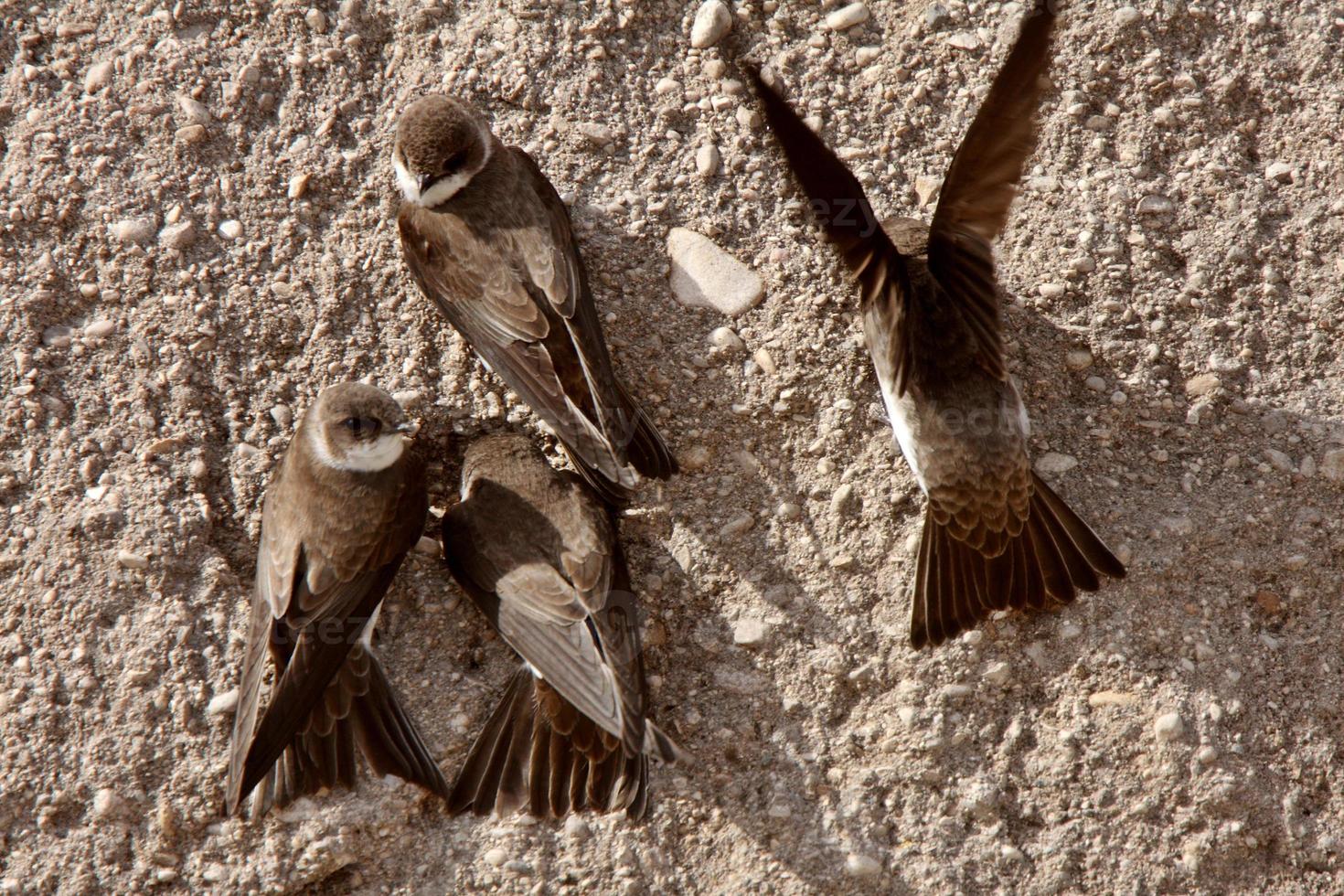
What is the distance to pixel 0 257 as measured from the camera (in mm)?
3346

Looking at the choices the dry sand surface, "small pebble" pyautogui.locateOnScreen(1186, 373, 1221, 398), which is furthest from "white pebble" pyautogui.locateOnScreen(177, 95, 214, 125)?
"small pebble" pyautogui.locateOnScreen(1186, 373, 1221, 398)

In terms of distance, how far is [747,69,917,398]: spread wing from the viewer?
262cm

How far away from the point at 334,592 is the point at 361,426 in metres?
0.40

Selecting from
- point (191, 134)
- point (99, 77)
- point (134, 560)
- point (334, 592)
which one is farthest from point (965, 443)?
point (99, 77)

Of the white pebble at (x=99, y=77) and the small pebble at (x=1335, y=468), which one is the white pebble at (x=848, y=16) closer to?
the small pebble at (x=1335, y=468)

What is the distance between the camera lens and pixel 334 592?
10.0 ft

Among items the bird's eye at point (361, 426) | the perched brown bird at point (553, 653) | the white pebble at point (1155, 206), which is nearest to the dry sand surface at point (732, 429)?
the white pebble at point (1155, 206)

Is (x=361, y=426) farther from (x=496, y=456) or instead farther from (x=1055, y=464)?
(x=1055, y=464)

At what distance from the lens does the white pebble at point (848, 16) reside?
351cm

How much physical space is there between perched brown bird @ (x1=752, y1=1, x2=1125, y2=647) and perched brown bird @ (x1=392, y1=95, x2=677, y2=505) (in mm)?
638

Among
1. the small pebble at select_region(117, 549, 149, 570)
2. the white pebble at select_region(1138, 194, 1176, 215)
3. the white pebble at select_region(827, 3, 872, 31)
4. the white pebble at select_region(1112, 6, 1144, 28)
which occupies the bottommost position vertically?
the white pebble at select_region(1138, 194, 1176, 215)

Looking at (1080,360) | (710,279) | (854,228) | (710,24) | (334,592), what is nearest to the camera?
(854,228)

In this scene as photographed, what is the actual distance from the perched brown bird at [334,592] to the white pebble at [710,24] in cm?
132

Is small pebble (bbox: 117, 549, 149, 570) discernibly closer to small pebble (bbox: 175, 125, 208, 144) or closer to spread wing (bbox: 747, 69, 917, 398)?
small pebble (bbox: 175, 125, 208, 144)
